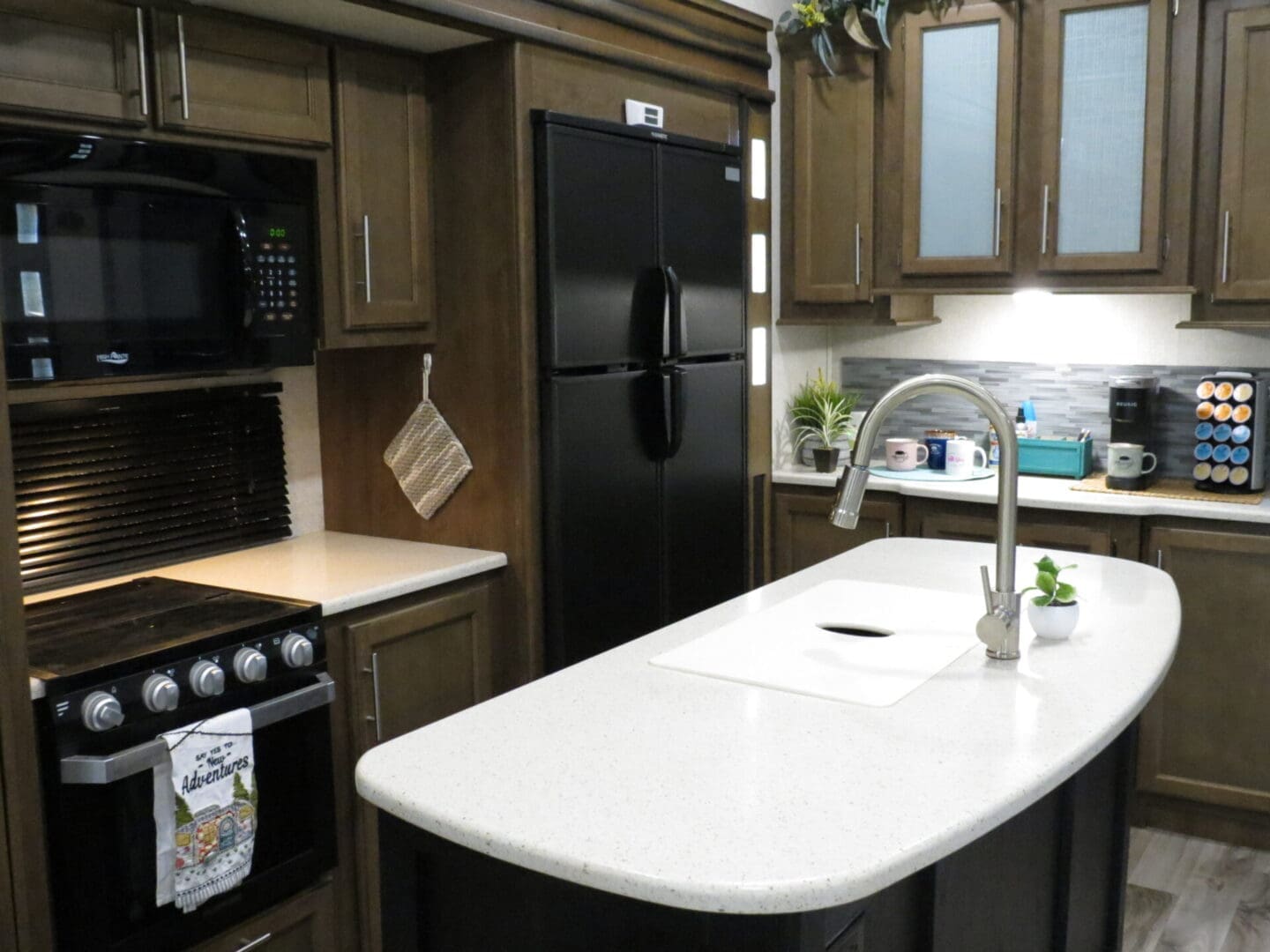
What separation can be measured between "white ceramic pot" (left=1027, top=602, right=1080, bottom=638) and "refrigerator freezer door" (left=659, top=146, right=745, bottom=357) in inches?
58.3

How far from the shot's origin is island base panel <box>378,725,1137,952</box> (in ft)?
4.71

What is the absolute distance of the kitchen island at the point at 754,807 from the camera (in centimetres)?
137

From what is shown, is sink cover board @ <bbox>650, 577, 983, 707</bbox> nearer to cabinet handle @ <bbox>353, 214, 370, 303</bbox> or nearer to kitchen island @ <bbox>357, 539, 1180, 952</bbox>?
kitchen island @ <bbox>357, 539, 1180, 952</bbox>

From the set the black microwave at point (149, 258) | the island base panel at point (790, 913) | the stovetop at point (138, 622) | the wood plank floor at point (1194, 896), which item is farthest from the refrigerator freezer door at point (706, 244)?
the wood plank floor at point (1194, 896)

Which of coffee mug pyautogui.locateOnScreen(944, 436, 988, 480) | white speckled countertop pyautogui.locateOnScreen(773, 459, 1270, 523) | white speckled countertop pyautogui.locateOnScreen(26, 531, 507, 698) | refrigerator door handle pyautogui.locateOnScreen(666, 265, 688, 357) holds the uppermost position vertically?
refrigerator door handle pyautogui.locateOnScreen(666, 265, 688, 357)

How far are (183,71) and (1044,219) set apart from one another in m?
2.48

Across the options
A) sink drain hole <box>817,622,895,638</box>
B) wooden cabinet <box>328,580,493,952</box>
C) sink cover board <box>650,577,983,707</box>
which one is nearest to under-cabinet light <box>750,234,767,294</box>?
wooden cabinet <box>328,580,493,952</box>

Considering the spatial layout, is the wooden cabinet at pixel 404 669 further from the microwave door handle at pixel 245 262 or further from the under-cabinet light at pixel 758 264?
the under-cabinet light at pixel 758 264

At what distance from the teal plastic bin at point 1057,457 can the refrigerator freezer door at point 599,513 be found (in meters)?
1.32

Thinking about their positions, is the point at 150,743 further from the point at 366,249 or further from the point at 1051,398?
the point at 1051,398

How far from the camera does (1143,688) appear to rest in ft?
6.21

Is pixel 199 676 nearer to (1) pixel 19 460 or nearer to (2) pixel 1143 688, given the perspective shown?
(1) pixel 19 460

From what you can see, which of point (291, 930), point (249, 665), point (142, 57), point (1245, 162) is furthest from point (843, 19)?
point (291, 930)

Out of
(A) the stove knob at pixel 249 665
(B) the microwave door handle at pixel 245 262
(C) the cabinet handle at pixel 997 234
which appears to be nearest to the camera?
(A) the stove knob at pixel 249 665
